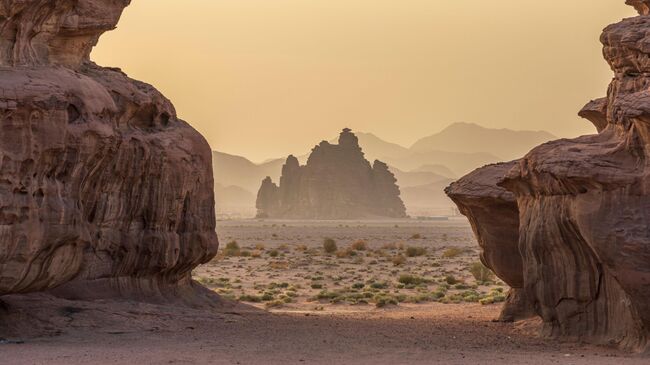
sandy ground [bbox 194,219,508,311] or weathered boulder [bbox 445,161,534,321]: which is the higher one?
weathered boulder [bbox 445,161,534,321]

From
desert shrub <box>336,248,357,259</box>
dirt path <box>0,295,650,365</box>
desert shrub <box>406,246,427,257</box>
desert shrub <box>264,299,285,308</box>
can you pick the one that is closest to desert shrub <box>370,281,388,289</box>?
desert shrub <box>264,299,285,308</box>

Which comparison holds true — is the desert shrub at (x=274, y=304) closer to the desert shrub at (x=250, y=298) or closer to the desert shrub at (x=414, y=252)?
the desert shrub at (x=250, y=298)

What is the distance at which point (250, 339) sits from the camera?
20906 mm

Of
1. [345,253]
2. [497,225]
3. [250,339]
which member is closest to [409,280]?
[497,225]

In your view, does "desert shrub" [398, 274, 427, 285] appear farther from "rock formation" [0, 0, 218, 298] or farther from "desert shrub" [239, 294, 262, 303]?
"rock formation" [0, 0, 218, 298]

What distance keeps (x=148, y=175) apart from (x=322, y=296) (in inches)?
551

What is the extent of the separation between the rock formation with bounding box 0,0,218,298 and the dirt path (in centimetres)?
143

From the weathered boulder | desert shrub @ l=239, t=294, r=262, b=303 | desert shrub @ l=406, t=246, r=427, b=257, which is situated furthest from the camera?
desert shrub @ l=406, t=246, r=427, b=257

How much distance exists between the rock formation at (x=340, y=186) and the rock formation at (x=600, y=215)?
484ft

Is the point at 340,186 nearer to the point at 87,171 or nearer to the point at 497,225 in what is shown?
the point at 497,225

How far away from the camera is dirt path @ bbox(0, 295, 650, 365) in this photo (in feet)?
57.9

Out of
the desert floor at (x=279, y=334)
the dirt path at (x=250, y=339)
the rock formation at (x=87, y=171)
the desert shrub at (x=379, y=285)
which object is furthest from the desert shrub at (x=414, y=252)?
the dirt path at (x=250, y=339)

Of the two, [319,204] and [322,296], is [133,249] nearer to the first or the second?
[322,296]

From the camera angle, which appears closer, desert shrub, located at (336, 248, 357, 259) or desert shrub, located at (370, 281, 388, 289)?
desert shrub, located at (370, 281, 388, 289)
